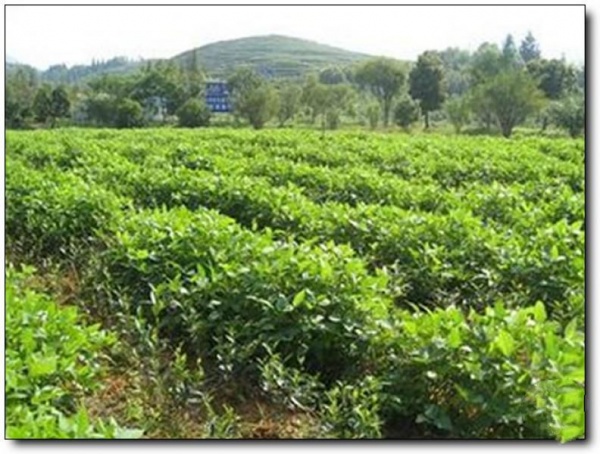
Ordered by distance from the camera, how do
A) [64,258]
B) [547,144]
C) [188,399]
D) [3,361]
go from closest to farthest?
[3,361], [188,399], [64,258], [547,144]

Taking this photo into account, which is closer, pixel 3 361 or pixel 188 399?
pixel 3 361

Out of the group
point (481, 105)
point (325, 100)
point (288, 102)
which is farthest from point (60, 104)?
point (288, 102)

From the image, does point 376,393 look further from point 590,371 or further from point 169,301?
point 169,301

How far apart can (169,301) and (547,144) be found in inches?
334

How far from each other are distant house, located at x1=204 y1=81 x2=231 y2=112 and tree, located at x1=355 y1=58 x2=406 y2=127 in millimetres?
2605

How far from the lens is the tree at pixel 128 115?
716 inches

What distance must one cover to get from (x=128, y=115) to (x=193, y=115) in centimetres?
250

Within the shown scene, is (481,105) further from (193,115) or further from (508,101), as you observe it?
(193,115)

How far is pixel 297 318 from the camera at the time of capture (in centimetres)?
319

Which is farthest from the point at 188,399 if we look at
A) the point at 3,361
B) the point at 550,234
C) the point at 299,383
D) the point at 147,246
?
the point at 550,234

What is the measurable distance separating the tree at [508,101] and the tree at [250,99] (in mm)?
5572

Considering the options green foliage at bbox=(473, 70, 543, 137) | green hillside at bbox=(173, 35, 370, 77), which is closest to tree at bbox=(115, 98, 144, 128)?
green hillside at bbox=(173, 35, 370, 77)

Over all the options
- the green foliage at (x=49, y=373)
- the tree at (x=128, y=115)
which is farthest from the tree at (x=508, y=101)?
the green foliage at (x=49, y=373)

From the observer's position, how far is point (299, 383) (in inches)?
120
